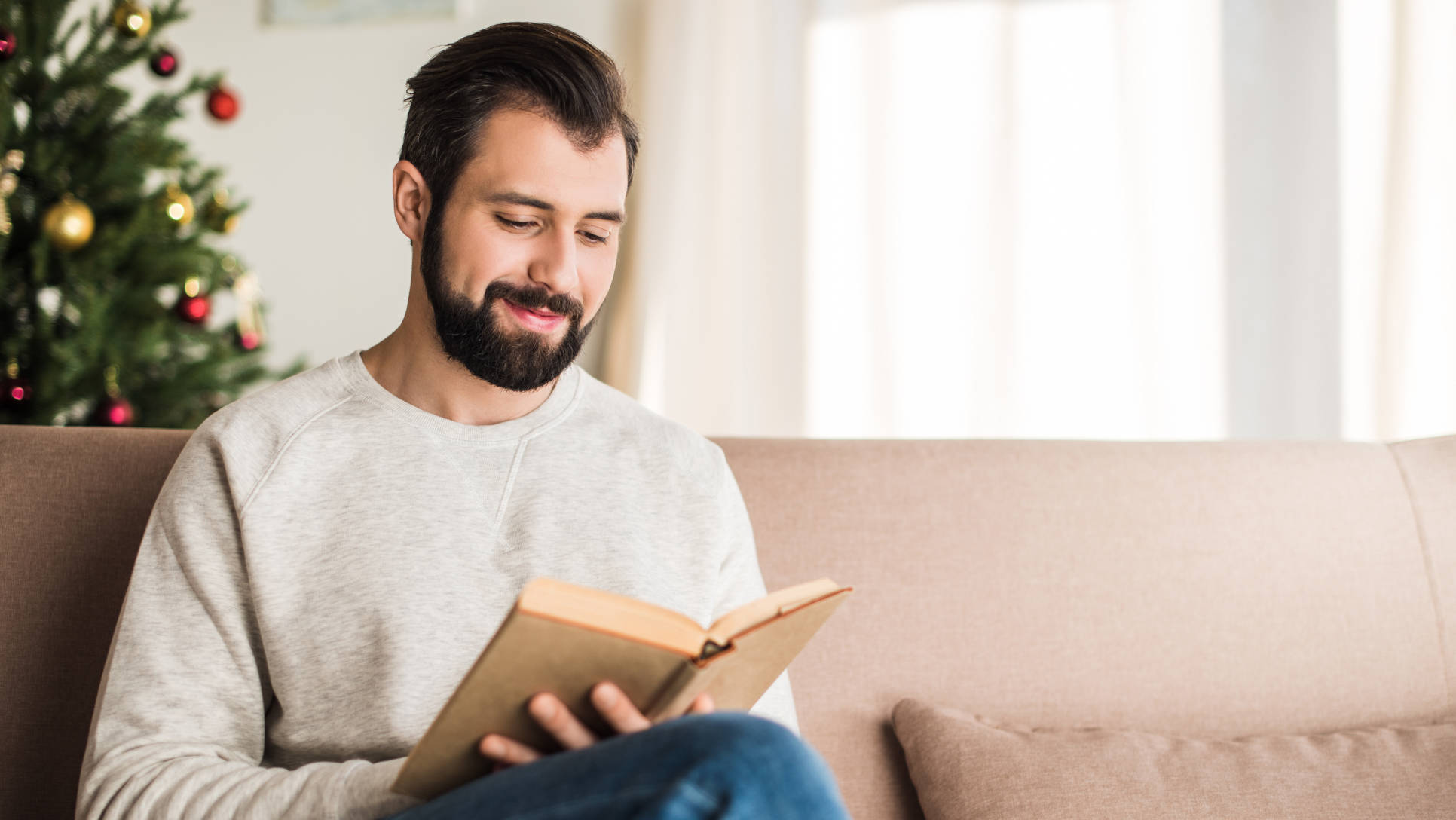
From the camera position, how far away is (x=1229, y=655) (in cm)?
127

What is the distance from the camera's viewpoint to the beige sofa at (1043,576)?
1.19 m

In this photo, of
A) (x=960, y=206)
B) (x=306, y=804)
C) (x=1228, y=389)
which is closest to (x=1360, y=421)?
(x=1228, y=389)

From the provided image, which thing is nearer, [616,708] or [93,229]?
[616,708]

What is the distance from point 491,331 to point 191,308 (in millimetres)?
1298

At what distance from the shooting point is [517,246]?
1.08 meters

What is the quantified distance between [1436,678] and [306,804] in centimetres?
125

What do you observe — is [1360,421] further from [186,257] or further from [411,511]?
[186,257]

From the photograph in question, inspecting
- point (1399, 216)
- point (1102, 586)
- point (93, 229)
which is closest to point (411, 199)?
point (1102, 586)

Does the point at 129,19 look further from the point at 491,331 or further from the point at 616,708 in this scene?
the point at 616,708

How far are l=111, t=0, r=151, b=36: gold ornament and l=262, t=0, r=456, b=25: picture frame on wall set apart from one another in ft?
3.93

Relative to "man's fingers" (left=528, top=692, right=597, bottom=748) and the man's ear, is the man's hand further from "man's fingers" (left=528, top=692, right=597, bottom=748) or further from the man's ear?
the man's ear

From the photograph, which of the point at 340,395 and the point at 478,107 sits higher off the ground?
the point at 478,107

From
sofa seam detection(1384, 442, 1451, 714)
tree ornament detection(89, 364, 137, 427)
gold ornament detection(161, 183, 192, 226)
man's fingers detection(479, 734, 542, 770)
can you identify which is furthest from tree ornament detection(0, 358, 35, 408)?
sofa seam detection(1384, 442, 1451, 714)

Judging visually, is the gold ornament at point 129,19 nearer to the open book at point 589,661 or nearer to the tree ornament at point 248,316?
the tree ornament at point 248,316
